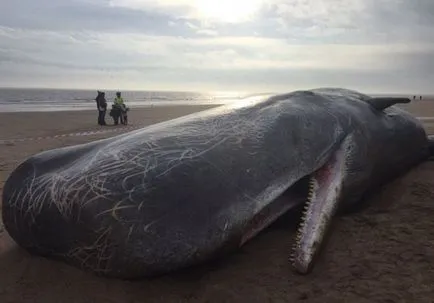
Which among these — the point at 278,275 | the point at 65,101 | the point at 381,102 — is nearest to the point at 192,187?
the point at 278,275

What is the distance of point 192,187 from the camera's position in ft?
12.4

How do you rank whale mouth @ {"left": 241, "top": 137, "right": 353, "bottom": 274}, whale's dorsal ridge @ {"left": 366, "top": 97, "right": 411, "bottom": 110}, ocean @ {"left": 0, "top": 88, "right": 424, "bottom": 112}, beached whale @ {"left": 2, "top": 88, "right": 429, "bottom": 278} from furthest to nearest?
ocean @ {"left": 0, "top": 88, "right": 424, "bottom": 112}, whale's dorsal ridge @ {"left": 366, "top": 97, "right": 411, "bottom": 110}, whale mouth @ {"left": 241, "top": 137, "right": 353, "bottom": 274}, beached whale @ {"left": 2, "top": 88, "right": 429, "bottom": 278}

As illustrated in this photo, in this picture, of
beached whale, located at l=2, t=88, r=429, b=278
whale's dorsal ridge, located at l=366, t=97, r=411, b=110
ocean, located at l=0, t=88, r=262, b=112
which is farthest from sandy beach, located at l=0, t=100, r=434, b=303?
ocean, located at l=0, t=88, r=262, b=112

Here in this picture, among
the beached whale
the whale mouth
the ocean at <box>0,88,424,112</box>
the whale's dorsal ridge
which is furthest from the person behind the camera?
the ocean at <box>0,88,424,112</box>

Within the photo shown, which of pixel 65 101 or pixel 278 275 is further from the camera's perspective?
pixel 65 101

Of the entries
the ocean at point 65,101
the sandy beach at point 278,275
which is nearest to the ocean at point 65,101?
the ocean at point 65,101

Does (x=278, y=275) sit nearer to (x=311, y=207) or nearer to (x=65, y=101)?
(x=311, y=207)

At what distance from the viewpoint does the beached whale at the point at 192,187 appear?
3.57 m

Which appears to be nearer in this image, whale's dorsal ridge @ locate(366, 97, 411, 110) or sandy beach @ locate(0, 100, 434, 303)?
sandy beach @ locate(0, 100, 434, 303)

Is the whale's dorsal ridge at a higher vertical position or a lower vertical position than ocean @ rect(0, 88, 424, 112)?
higher

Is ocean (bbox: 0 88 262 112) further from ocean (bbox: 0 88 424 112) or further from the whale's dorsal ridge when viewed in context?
the whale's dorsal ridge

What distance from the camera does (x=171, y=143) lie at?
14.1 feet

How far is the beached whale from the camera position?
3.57 metres

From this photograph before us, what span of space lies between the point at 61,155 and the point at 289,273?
2.39m
